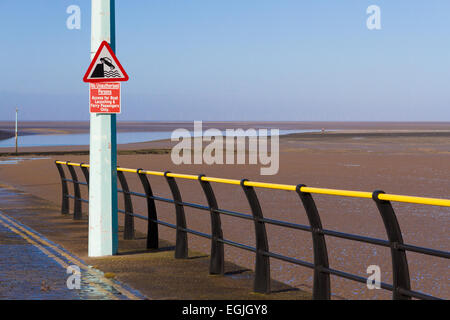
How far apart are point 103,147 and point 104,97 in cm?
74

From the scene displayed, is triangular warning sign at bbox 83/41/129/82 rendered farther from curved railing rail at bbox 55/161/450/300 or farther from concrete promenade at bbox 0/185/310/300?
concrete promenade at bbox 0/185/310/300

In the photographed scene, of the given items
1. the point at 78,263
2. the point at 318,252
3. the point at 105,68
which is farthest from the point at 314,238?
the point at 105,68

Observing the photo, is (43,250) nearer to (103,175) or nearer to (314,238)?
(103,175)

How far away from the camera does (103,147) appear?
441 inches

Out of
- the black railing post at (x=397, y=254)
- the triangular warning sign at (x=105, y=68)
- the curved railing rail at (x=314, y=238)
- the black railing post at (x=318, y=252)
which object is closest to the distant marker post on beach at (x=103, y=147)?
the triangular warning sign at (x=105, y=68)

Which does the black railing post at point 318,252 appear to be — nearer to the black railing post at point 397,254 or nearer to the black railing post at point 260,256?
the black railing post at point 260,256

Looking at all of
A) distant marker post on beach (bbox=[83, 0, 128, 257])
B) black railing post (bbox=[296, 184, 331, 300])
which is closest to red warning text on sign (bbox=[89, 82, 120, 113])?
distant marker post on beach (bbox=[83, 0, 128, 257])

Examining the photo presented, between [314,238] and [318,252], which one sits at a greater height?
Result: [314,238]

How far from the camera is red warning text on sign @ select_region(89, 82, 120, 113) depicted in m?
11.0

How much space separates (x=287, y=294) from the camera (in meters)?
8.56

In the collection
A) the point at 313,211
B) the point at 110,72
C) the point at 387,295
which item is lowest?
the point at 387,295
